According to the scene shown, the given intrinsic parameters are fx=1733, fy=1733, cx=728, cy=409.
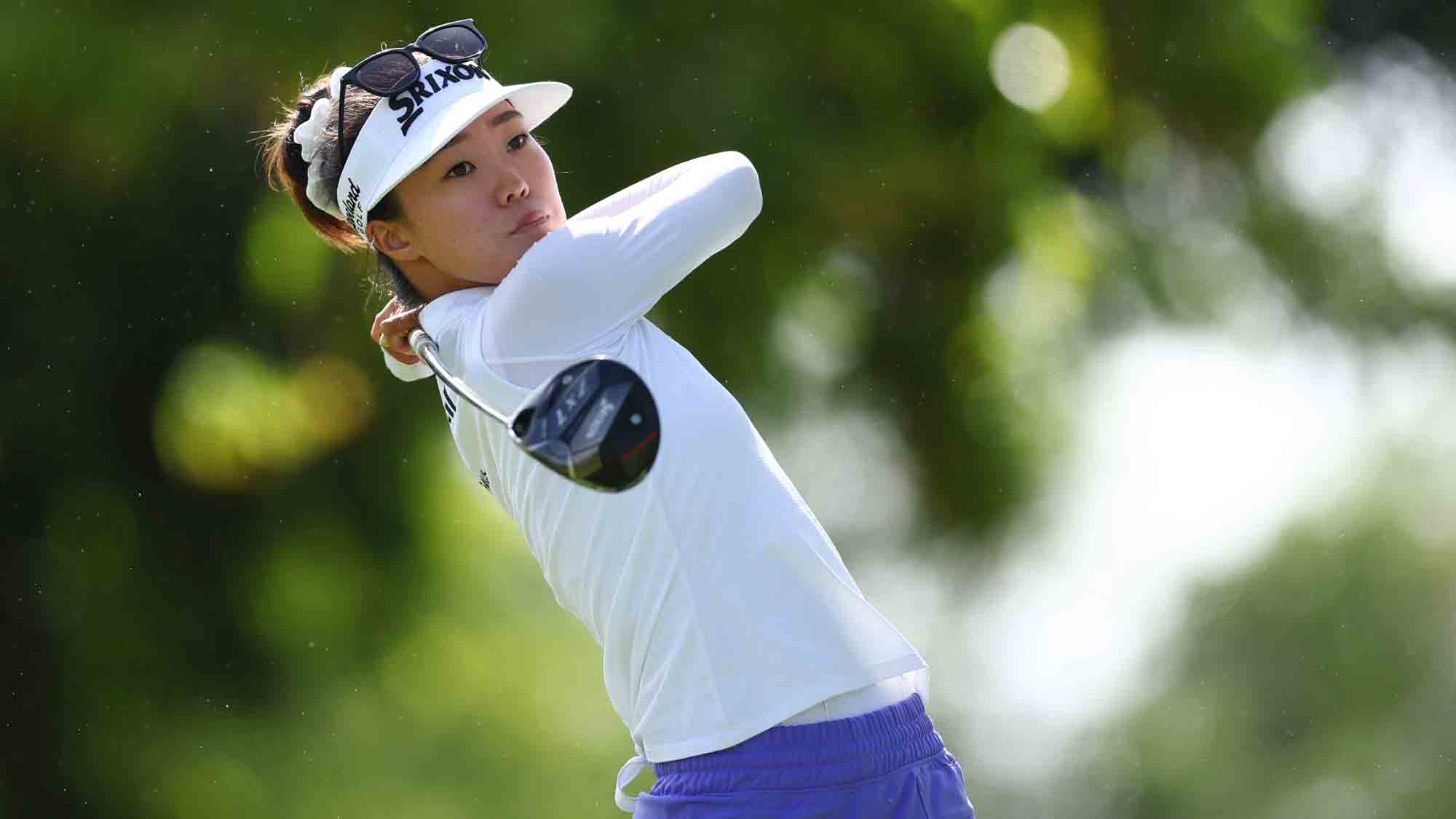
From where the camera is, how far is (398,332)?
1.53 meters

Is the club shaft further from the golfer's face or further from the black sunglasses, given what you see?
the black sunglasses

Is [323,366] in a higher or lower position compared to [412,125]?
lower

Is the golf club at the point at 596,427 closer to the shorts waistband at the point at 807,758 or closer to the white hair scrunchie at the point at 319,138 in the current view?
the shorts waistband at the point at 807,758

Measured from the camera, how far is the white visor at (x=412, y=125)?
1458 mm

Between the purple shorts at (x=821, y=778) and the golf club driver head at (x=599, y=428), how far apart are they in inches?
13.2

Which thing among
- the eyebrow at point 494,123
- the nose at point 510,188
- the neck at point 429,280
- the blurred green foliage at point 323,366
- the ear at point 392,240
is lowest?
the blurred green foliage at point 323,366

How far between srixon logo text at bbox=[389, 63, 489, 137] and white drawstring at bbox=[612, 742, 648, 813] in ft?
1.85

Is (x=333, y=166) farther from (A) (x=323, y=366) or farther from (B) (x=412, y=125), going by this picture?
(A) (x=323, y=366)

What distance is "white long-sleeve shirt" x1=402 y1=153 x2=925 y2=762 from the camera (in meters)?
1.34

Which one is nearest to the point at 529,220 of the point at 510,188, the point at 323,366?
the point at 510,188

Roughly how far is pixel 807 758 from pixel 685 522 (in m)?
0.20

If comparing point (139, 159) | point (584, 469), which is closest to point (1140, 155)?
point (139, 159)

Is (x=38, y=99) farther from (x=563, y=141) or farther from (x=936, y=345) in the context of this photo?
(x=936, y=345)

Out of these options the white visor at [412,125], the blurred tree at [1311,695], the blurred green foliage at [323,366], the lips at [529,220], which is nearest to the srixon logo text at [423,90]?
the white visor at [412,125]
